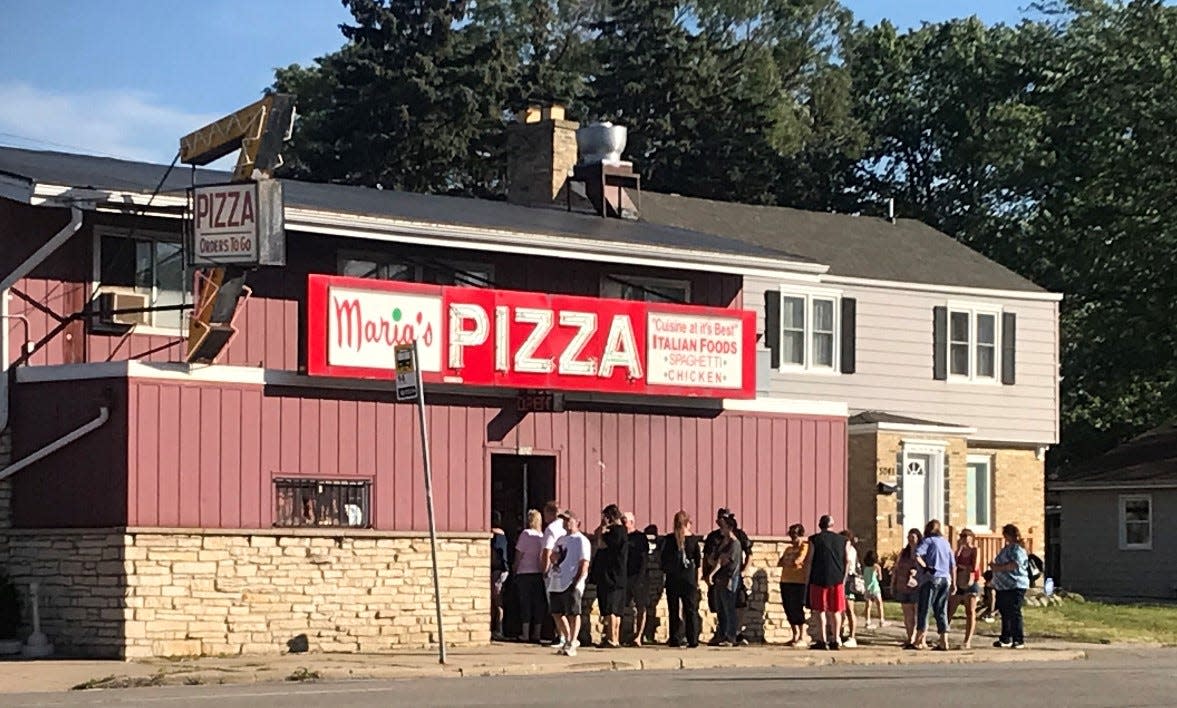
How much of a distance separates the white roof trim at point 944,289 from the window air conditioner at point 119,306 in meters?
18.6

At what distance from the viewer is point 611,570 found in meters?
27.7

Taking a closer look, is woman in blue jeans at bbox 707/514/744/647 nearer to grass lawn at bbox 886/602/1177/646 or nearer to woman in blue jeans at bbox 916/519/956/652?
woman in blue jeans at bbox 916/519/956/652

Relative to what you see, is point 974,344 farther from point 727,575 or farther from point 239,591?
point 239,591

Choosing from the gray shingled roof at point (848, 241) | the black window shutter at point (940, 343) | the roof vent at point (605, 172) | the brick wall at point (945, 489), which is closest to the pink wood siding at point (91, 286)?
the roof vent at point (605, 172)

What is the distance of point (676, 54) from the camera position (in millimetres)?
69812

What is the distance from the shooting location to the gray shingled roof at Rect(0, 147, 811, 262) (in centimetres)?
2730

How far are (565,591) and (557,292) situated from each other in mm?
5762

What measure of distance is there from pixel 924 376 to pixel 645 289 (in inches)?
565

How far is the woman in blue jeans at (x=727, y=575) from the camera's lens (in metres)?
28.8

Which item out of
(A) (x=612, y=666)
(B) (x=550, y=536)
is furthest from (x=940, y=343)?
(A) (x=612, y=666)

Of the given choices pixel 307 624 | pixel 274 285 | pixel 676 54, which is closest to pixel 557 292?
pixel 274 285

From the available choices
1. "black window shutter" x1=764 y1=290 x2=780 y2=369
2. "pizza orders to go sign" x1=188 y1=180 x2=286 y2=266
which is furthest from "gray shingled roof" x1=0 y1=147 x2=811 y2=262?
"black window shutter" x1=764 y1=290 x2=780 y2=369

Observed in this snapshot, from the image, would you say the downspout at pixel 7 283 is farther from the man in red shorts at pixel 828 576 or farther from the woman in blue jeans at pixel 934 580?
the woman in blue jeans at pixel 934 580

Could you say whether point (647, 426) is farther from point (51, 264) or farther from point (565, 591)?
point (51, 264)
